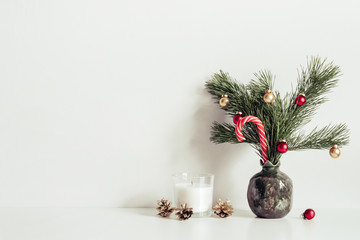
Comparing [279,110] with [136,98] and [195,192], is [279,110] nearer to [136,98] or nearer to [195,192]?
[195,192]

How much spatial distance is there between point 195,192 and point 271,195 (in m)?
0.19

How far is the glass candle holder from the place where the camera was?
1021mm

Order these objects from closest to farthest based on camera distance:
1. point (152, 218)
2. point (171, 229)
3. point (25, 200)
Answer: point (171, 229) < point (152, 218) < point (25, 200)

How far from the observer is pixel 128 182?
1.17 metres

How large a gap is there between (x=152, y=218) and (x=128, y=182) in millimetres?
188

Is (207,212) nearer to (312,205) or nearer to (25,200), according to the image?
(312,205)

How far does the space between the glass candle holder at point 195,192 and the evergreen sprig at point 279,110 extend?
142 mm

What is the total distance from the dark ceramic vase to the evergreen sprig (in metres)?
0.05

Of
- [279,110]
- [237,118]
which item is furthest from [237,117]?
[279,110]

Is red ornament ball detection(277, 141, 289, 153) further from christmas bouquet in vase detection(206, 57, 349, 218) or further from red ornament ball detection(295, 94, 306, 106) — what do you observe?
red ornament ball detection(295, 94, 306, 106)

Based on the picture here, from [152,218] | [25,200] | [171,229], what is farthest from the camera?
[25,200]

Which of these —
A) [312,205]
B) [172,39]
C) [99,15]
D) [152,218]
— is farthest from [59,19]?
[312,205]

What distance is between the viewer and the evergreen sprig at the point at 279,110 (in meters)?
1.06

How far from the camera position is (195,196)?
3.34 ft
